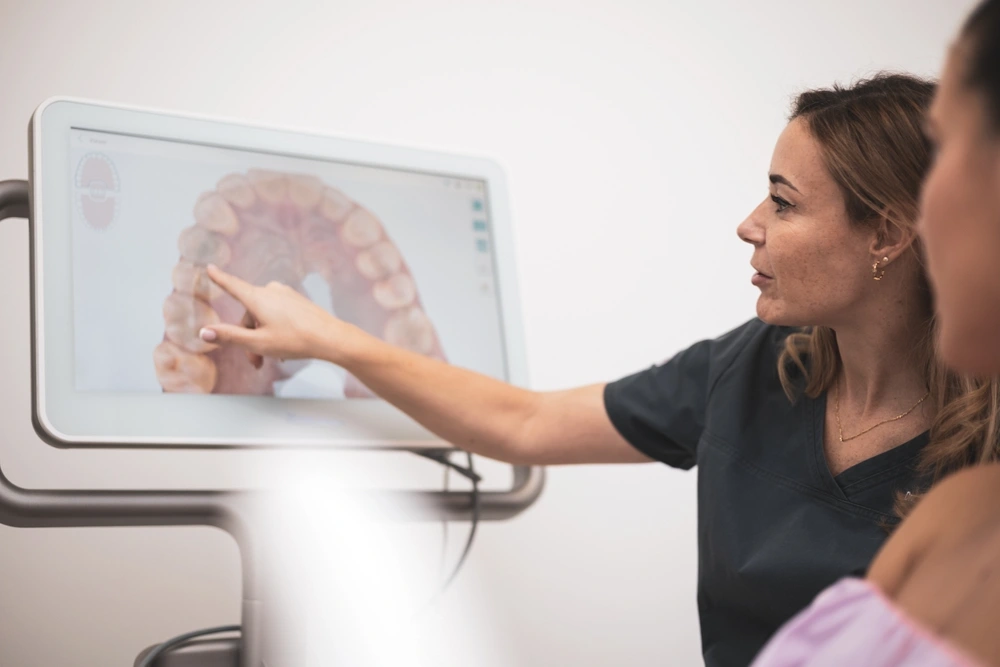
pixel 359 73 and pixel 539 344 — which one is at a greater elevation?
pixel 359 73

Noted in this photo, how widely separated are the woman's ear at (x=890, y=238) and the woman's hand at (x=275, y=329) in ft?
2.17

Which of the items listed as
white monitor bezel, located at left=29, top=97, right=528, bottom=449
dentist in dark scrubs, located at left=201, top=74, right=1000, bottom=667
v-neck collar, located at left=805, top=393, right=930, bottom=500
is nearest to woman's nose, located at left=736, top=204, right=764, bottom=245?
dentist in dark scrubs, located at left=201, top=74, right=1000, bottom=667

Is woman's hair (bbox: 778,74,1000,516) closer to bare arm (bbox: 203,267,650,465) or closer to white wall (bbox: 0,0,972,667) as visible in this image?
bare arm (bbox: 203,267,650,465)

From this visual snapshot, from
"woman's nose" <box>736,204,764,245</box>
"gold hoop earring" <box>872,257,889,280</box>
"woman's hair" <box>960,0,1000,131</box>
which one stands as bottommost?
"gold hoop earring" <box>872,257,889,280</box>

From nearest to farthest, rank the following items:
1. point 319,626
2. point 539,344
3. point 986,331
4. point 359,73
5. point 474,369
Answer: point 986,331, point 474,369, point 319,626, point 359,73, point 539,344

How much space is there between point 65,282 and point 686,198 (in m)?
1.33

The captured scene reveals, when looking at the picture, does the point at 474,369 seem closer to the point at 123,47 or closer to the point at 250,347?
the point at 250,347

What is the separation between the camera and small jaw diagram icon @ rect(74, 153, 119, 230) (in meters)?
1.17

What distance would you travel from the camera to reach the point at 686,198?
204cm

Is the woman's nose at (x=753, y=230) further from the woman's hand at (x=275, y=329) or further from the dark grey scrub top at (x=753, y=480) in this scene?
the woman's hand at (x=275, y=329)

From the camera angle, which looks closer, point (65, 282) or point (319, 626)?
point (65, 282)

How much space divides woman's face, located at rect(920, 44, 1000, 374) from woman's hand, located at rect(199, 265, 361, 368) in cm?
79

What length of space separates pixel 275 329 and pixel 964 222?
0.85 m

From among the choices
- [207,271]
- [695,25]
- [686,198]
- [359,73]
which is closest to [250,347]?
[207,271]
